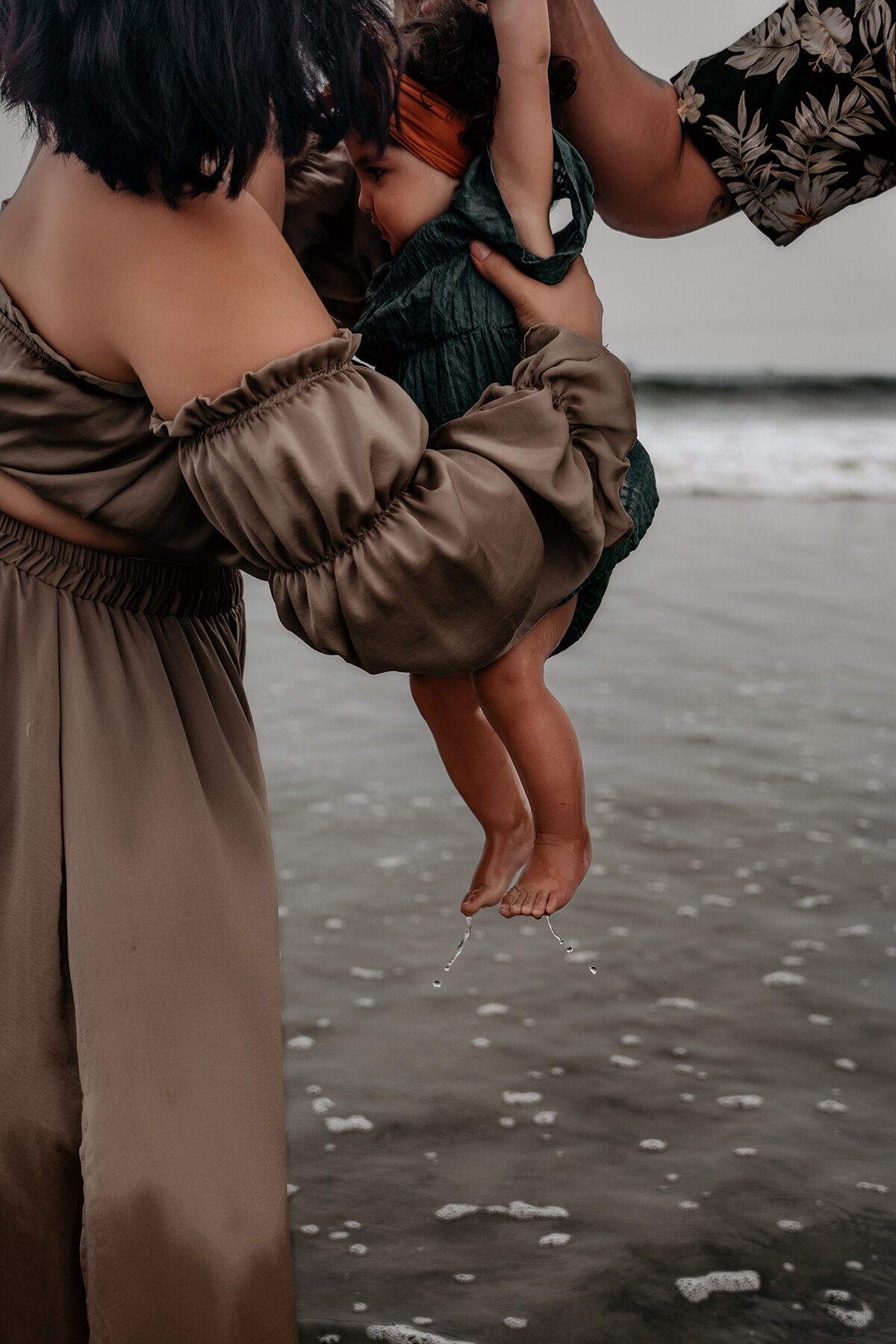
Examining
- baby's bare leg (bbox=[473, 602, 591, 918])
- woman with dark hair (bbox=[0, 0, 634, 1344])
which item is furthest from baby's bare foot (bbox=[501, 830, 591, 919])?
woman with dark hair (bbox=[0, 0, 634, 1344])

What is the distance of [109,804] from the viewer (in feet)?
3.93

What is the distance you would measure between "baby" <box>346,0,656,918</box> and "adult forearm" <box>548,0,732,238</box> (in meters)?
0.04

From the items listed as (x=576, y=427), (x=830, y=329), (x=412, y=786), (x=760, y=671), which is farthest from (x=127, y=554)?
(x=830, y=329)

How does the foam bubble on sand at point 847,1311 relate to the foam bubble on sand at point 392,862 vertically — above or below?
above

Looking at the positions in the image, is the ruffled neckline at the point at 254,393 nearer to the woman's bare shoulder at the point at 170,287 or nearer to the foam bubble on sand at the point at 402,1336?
the woman's bare shoulder at the point at 170,287

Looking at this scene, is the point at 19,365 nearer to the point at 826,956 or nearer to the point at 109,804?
the point at 109,804

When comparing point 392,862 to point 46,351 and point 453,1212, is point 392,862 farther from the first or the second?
point 46,351

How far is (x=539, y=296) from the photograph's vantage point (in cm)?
143

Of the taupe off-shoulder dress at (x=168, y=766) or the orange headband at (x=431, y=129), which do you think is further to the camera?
the orange headband at (x=431, y=129)

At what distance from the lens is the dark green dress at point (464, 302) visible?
1.46 metres

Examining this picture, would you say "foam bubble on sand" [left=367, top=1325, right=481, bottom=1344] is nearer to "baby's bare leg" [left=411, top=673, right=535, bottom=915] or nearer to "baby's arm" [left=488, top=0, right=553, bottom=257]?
"baby's bare leg" [left=411, top=673, right=535, bottom=915]

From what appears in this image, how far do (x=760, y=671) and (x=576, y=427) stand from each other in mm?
4191

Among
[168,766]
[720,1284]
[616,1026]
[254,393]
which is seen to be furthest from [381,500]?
[616,1026]

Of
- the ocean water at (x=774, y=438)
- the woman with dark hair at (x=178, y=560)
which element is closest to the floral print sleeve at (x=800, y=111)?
the woman with dark hair at (x=178, y=560)
